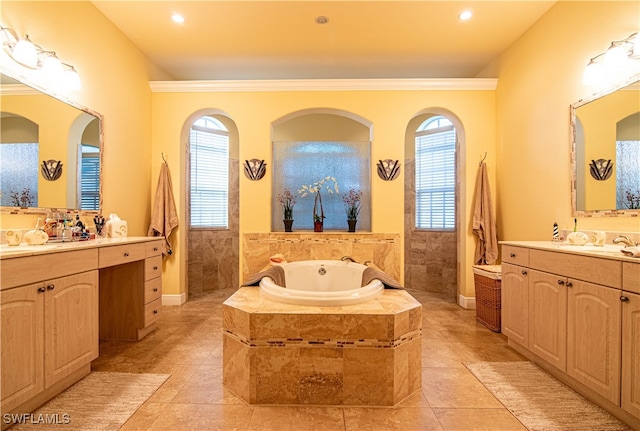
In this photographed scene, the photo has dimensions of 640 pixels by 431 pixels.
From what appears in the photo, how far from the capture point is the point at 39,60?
2.13 m

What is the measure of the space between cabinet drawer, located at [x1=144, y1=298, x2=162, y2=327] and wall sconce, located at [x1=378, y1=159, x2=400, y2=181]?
2.68 meters

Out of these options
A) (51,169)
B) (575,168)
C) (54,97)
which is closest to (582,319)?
(575,168)

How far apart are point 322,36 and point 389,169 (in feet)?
5.17

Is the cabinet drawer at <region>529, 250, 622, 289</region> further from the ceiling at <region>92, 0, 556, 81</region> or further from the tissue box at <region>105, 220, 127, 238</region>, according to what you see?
the tissue box at <region>105, 220, 127, 238</region>

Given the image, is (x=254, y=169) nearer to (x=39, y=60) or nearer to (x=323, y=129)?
(x=323, y=129)

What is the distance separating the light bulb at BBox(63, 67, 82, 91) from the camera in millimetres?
2375

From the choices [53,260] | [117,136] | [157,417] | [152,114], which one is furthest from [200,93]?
[157,417]

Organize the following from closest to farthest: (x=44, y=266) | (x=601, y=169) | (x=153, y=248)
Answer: (x=44, y=266) → (x=601, y=169) → (x=153, y=248)

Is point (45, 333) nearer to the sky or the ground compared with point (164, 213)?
nearer to the ground

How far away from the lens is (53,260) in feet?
5.46

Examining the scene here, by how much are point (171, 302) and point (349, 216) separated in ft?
7.77

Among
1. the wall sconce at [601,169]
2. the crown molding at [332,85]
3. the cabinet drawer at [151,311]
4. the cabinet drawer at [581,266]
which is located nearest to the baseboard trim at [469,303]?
the cabinet drawer at [581,266]

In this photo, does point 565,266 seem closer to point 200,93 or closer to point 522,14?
Answer: point 522,14

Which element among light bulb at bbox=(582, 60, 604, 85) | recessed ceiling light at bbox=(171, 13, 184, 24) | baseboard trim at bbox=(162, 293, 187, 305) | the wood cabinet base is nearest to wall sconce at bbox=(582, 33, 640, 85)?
light bulb at bbox=(582, 60, 604, 85)
